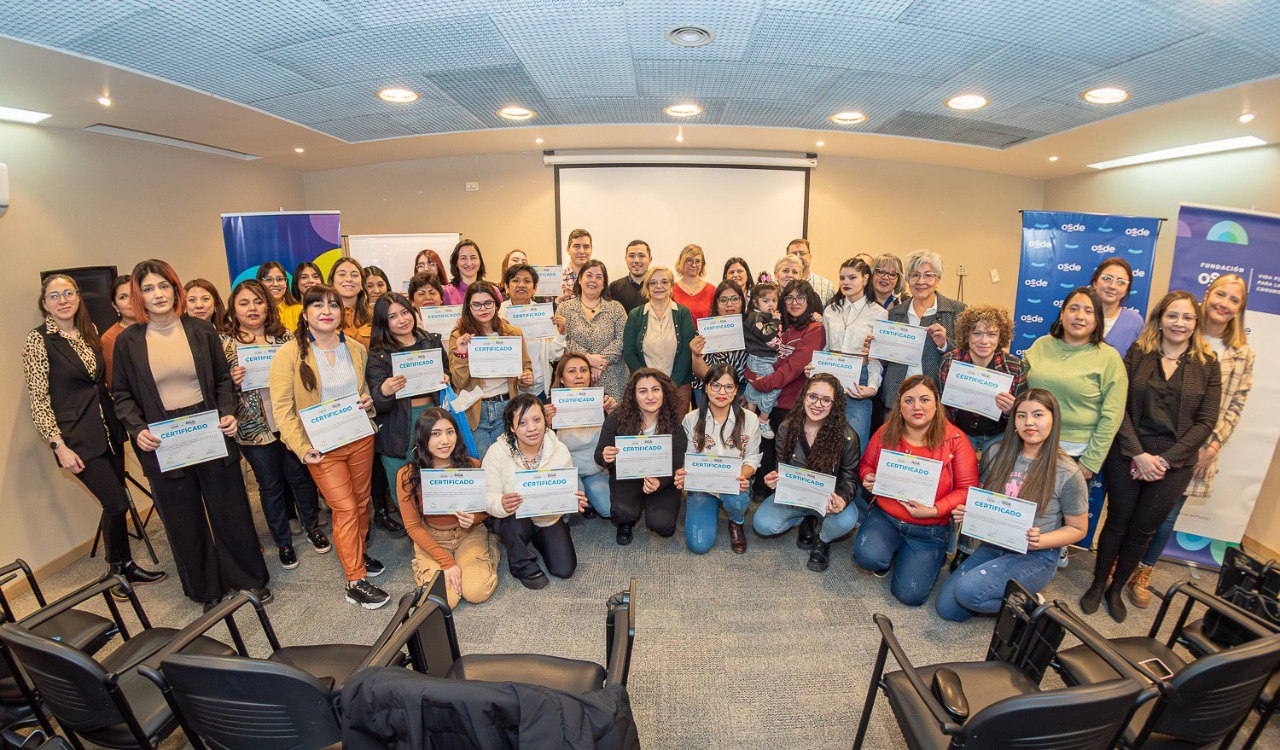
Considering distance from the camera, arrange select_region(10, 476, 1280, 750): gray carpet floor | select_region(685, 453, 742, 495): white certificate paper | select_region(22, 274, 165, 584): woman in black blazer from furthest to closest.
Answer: select_region(685, 453, 742, 495): white certificate paper, select_region(22, 274, 165, 584): woman in black blazer, select_region(10, 476, 1280, 750): gray carpet floor

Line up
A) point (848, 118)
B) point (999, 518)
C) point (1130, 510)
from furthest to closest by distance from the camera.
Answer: point (848, 118), point (1130, 510), point (999, 518)

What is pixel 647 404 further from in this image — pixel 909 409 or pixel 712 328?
pixel 909 409

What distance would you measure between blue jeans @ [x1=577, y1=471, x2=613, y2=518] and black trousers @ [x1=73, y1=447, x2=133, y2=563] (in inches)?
105

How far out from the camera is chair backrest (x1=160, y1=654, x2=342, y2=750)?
1.45 metres

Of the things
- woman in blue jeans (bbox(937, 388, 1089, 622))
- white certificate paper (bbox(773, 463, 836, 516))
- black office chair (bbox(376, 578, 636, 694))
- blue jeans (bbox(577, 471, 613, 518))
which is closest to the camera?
black office chair (bbox(376, 578, 636, 694))

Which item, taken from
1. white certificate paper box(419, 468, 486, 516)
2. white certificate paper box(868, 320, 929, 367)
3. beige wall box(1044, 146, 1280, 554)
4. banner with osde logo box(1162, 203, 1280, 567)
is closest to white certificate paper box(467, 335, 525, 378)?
white certificate paper box(419, 468, 486, 516)

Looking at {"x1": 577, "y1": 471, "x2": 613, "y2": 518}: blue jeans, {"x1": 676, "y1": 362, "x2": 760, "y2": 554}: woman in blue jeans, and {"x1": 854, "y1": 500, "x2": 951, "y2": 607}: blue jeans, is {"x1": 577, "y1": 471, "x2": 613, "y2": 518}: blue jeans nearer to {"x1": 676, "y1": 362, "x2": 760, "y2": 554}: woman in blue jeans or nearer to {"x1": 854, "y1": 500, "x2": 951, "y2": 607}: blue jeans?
{"x1": 676, "y1": 362, "x2": 760, "y2": 554}: woman in blue jeans

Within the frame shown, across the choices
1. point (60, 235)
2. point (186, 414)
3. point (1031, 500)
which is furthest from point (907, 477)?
point (60, 235)

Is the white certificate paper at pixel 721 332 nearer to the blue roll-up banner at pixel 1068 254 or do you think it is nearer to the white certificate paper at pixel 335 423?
the white certificate paper at pixel 335 423

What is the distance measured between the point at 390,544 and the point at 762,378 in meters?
2.77

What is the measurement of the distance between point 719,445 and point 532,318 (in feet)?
5.01

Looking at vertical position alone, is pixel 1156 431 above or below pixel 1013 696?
above

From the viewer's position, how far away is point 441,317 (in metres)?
3.88

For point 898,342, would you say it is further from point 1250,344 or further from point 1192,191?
point 1192,191
